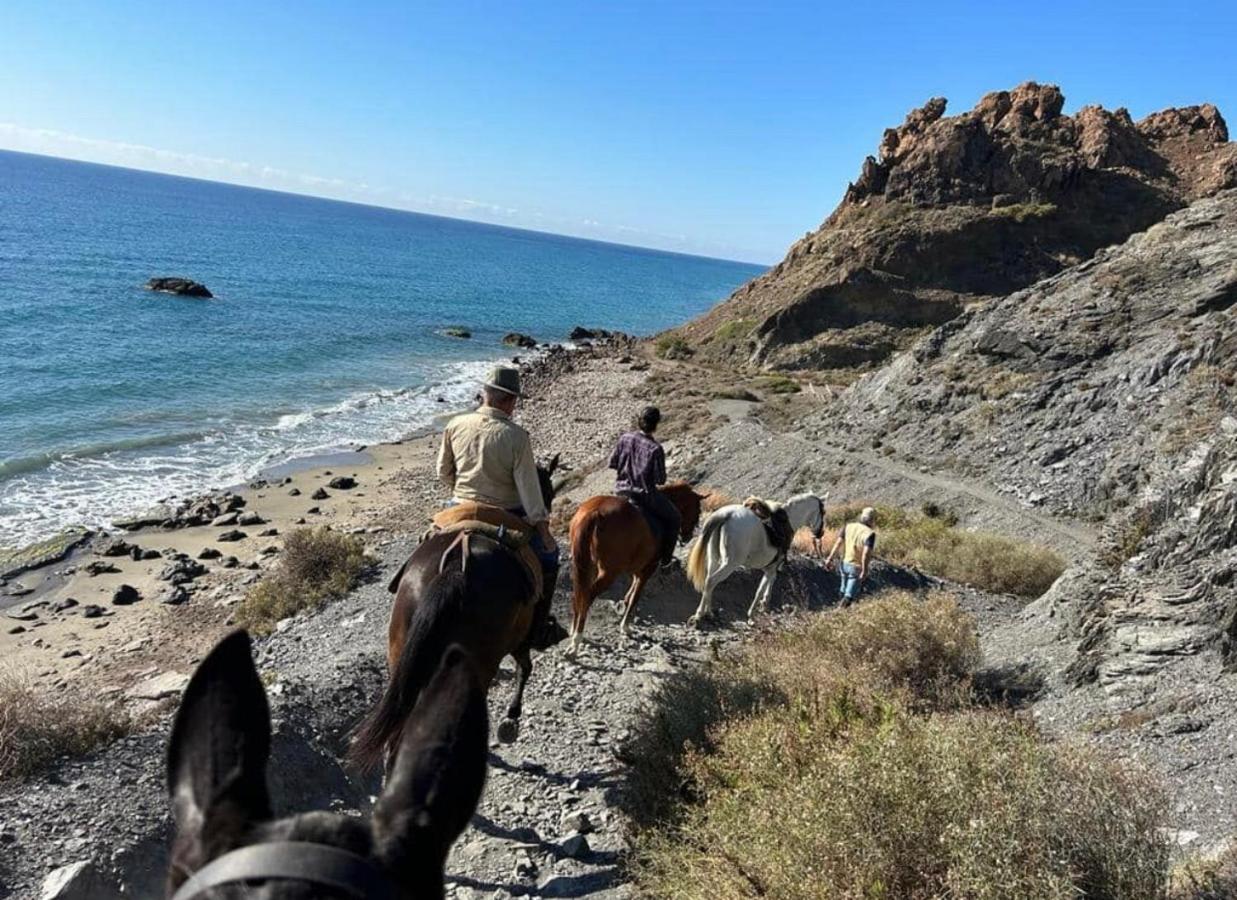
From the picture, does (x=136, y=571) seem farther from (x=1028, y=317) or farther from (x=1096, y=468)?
(x=1028, y=317)

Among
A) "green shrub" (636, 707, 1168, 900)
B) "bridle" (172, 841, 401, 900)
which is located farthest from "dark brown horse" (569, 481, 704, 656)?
"bridle" (172, 841, 401, 900)

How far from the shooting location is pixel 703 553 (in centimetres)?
1106

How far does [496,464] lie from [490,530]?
0.69 m

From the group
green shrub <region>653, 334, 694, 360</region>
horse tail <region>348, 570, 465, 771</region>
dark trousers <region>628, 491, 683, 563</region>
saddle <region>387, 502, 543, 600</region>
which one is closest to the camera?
horse tail <region>348, 570, 465, 771</region>

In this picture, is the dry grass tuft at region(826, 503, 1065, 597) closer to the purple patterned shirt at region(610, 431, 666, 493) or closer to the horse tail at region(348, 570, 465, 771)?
the purple patterned shirt at region(610, 431, 666, 493)

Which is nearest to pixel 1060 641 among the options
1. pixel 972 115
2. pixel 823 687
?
pixel 823 687

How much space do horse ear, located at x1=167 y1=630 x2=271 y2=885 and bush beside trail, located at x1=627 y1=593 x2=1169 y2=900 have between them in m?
2.79

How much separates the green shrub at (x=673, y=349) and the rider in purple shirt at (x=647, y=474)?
150 ft

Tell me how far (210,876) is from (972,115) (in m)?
74.0

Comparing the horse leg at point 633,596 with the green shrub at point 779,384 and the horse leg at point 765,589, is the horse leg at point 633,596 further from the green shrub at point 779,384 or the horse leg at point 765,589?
the green shrub at point 779,384

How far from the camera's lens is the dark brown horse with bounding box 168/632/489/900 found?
1.42 m

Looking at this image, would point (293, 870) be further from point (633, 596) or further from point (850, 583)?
point (850, 583)

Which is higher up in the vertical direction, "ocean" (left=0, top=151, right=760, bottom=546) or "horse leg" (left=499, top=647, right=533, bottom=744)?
Result: "horse leg" (left=499, top=647, right=533, bottom=744)

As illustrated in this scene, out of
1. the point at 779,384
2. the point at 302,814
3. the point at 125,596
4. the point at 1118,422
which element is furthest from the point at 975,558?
the point at 779,384
